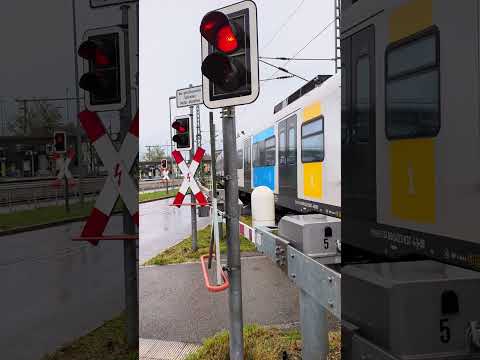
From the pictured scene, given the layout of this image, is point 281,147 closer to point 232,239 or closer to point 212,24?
point 232,239

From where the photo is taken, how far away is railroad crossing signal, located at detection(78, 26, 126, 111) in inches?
38.7

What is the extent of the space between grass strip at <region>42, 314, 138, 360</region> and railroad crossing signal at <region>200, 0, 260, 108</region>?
7.09ft

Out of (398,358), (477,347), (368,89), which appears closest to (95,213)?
(398,358)

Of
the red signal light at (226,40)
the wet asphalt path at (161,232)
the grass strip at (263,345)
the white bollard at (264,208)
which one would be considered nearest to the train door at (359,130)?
the red signal light at (226,40)

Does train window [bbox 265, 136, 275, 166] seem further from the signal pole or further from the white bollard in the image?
the signal pole

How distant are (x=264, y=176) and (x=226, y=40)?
1031cm

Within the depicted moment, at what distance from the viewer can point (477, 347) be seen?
4.26 feet

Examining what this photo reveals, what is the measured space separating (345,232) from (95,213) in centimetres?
152

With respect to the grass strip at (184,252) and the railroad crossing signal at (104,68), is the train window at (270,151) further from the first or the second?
the railroad crossing signal at (104,68)

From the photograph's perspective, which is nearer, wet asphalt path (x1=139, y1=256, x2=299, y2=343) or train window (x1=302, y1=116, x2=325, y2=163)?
wet asphalt path (x1=139, y1=256, x2=299, y2=343)

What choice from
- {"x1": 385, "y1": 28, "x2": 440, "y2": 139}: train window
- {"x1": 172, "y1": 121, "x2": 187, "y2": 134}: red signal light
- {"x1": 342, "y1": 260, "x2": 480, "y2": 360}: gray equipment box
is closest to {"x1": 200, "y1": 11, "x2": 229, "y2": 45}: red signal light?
{"x1": 385, "y1": 28, "x2": 440, "y2": 139}: train window

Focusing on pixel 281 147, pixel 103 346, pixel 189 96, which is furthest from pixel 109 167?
pixel 281 147

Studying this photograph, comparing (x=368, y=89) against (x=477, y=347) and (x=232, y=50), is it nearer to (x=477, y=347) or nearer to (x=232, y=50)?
(x=232, y=50)

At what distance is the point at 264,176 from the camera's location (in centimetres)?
1329
